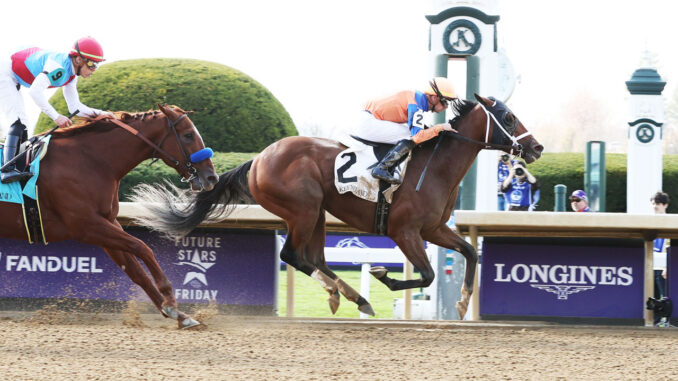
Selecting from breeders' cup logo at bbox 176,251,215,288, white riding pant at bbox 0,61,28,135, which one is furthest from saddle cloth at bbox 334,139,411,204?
white riding pant at bbox 0,61,28,135

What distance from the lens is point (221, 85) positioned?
1202cm

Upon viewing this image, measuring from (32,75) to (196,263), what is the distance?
2143 millimetres

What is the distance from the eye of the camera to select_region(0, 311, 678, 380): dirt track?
4438mm

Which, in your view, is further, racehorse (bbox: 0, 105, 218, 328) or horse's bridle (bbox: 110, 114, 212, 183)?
horse's bridle (bbox: 110, 114, 212, 183)

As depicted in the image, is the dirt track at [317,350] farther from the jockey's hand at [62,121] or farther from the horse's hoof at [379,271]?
the jockey's hand at [62,121]

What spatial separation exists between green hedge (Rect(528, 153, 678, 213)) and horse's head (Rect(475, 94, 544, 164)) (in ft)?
26.0

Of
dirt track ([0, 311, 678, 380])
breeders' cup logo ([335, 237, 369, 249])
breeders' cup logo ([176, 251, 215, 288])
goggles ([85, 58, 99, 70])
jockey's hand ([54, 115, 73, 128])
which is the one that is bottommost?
dirt track ([0, 311, 678, 380])

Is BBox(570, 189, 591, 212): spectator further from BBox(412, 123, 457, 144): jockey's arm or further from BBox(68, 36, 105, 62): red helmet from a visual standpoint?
BBox(68, 36, 105, 62): red helmet

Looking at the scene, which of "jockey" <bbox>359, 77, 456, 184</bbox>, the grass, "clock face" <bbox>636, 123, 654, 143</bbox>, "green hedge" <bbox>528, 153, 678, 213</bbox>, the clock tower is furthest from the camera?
"green hedge" <bbox>528, 153, 678, 213</bbox>

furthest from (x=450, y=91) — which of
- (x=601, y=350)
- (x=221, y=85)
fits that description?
(x=221, y=85)

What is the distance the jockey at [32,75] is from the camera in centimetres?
561

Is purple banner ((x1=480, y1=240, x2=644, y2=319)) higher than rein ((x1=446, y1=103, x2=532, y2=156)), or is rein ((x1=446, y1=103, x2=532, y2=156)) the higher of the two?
rein ((x1=446, y1=103, x2=532, y2=156))

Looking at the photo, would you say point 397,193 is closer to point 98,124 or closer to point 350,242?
point 98,124

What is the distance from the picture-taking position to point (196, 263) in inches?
281
